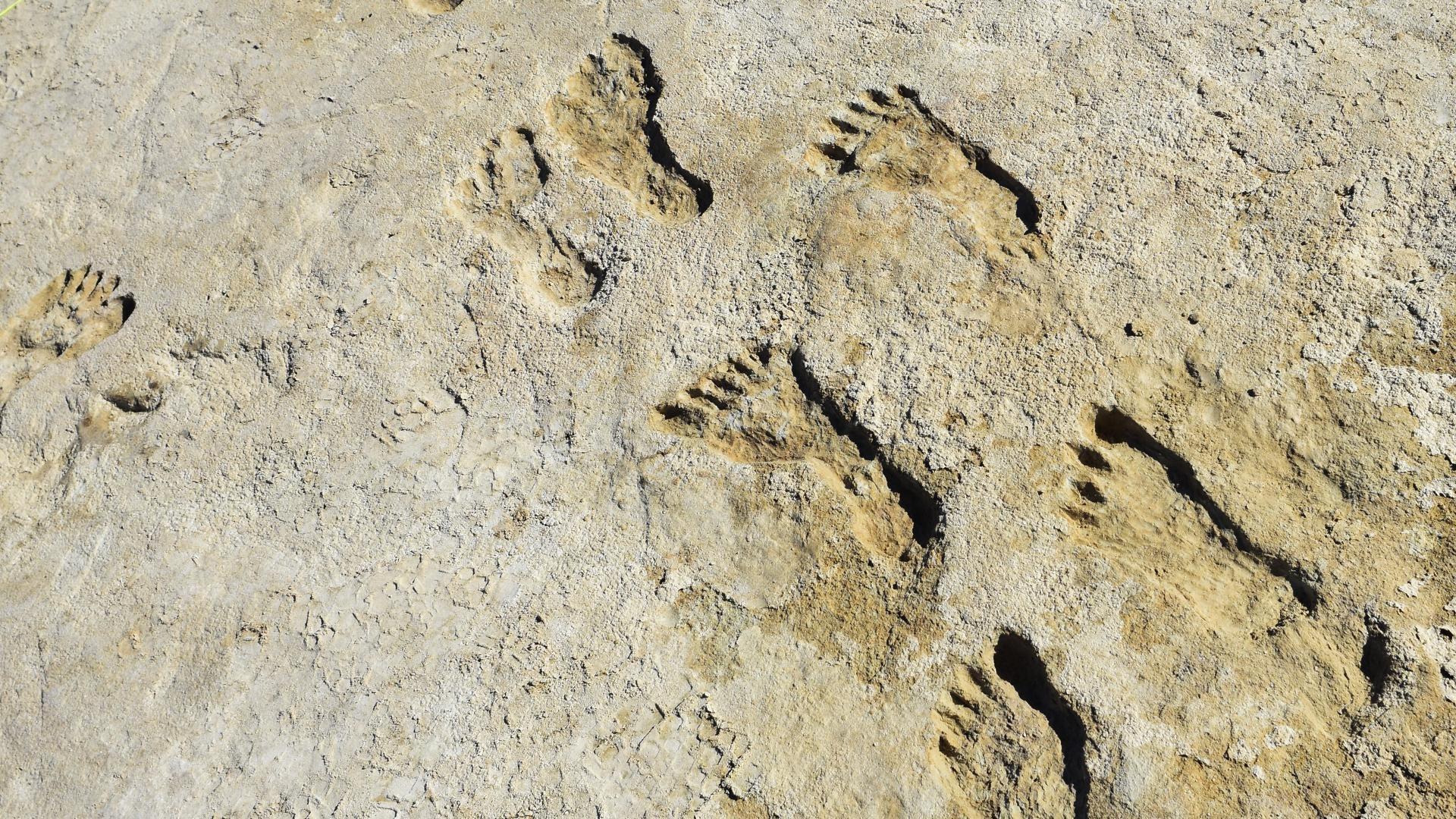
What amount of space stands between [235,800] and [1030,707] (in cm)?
166

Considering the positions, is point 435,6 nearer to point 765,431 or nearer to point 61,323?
point 61,323

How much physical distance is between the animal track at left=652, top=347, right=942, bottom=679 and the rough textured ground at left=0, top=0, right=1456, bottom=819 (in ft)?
0.03

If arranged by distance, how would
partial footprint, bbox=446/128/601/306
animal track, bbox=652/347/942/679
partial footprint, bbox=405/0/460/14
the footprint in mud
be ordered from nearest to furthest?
the footprint in mud → animal track, bbox=652/347/942/679 → partial footprint, bbox=446/128/601/306 → partial footprint, bbox=405/0/460/14

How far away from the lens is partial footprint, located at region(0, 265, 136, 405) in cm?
253

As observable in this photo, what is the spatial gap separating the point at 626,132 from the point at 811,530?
1114 mm

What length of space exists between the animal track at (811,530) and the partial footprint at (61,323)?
1.52m

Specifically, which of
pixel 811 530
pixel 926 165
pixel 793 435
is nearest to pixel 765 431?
pixel 793 435

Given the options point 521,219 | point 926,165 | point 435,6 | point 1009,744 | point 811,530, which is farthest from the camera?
point 435,6

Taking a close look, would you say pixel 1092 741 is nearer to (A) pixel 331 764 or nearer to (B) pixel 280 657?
(A) pixel 331 764

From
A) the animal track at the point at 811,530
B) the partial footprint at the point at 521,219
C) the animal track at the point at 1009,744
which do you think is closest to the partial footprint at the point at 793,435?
the animal track at the point at 811,530

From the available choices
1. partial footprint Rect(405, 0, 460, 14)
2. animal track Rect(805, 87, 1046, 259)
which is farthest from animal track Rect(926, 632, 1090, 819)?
partial footprint Rect(405, 0, 460, 14)

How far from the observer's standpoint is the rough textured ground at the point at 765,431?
6.22ft

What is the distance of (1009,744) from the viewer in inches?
74.1

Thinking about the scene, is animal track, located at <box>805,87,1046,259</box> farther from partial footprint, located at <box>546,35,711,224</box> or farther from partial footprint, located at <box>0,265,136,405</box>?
partial footprint, located at <box>0,265,136,405</box>
